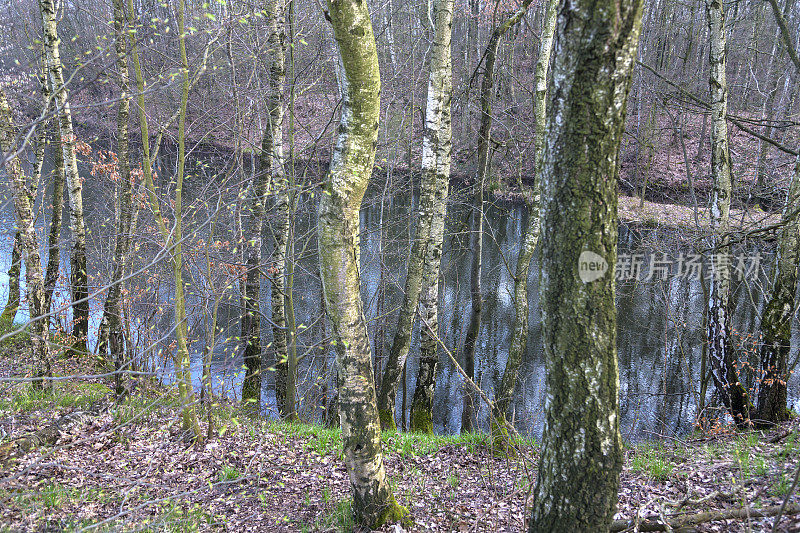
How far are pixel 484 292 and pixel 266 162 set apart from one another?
8.53 m

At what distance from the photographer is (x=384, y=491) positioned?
4.10m

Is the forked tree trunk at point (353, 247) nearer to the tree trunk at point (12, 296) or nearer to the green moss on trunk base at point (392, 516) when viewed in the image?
the green moss on trunk base at point (392, 516)

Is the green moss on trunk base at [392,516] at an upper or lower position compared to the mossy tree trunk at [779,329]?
lower

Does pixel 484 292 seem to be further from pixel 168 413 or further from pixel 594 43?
pixel 594 43

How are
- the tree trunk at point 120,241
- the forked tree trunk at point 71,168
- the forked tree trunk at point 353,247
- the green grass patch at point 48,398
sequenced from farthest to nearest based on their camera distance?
the forked tree trunk at point 71,168, the tree trunk at point 120,241, the green grass patch at point 48,398, the forked tree trunk at point 353,247

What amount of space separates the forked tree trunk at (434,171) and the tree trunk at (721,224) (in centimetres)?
382

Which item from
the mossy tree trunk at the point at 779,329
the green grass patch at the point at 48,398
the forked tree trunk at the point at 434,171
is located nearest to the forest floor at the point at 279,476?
the green grass patch at the point at 48,398

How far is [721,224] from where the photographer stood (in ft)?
24.1

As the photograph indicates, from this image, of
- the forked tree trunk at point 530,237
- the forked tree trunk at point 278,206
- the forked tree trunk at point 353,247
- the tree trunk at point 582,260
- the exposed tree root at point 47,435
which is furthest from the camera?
the forked tree trunk at point 530,237

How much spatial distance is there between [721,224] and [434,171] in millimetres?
4341

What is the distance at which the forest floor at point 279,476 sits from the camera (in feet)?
13.3

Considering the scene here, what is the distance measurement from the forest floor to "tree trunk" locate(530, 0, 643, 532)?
43.9 inches

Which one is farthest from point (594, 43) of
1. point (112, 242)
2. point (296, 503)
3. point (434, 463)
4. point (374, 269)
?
point (374, 269)

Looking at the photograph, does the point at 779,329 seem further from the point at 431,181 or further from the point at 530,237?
the point at 431,181
